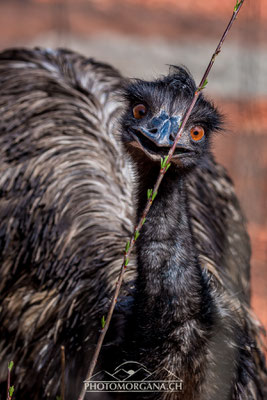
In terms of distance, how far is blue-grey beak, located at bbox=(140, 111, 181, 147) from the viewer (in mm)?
2158

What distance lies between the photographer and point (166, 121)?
2244 mm

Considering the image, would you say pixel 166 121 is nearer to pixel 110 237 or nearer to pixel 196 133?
pixel 196 133

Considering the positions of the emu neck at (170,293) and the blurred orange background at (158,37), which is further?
the blurred orange background at (158,37)

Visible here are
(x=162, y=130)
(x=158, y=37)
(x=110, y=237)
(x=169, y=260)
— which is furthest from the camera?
(x=158, y=37)

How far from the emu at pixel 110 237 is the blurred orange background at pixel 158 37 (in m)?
3.40

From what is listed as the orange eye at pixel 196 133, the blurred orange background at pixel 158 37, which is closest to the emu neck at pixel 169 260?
the orange eye at pixel 196 133

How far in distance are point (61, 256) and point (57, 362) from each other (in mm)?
472

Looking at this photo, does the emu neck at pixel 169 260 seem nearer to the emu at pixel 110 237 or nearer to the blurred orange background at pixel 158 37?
the emu at pixel 110 237

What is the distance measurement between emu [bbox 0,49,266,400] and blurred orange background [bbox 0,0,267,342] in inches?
134

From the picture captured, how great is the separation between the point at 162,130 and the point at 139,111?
0.22 m

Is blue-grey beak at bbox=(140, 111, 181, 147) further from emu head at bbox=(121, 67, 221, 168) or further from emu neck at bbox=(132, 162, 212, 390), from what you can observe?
emu neck at bbox=(132, 162, 212, 390)

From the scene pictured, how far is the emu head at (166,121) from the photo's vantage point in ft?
7.32

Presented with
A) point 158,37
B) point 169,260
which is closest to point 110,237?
point 169,260

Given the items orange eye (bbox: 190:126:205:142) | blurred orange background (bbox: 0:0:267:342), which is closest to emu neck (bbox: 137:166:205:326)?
orange eye (bbox: 190:126:205:142)
